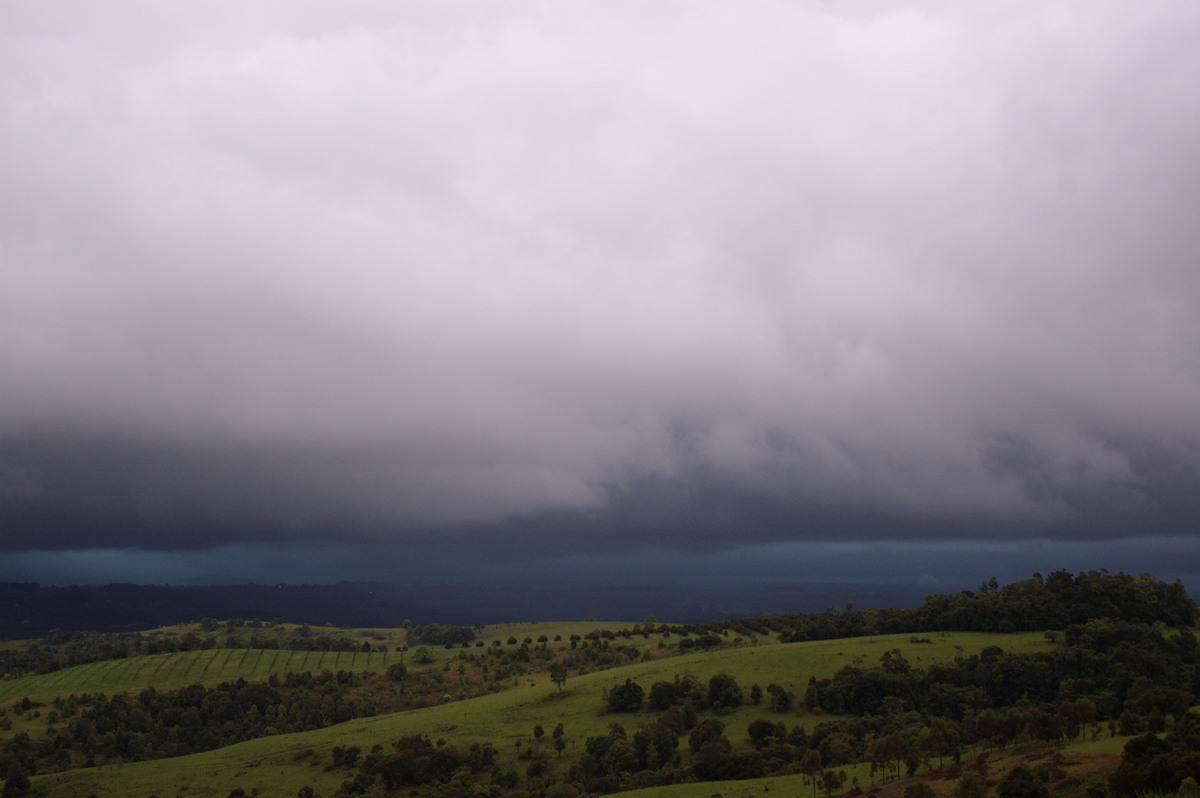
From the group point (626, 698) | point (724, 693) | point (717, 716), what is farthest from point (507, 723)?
point (724, 693)

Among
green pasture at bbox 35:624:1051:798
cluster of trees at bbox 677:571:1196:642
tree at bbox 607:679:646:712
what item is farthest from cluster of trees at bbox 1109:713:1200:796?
cluster of trees at bbox 677:571:1196:642

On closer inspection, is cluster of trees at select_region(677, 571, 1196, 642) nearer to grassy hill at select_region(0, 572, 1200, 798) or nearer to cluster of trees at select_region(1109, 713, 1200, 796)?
grassy hill at select_region(0, 572, 1200, 798)

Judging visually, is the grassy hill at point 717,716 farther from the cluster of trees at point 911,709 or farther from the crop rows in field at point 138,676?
the crop rows in field at point 138,676

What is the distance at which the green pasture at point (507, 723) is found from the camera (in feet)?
344

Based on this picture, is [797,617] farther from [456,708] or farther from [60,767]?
[60,767]

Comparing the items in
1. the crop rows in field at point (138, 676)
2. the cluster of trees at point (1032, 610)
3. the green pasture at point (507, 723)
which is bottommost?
the crop rows in field at point (138, 676)

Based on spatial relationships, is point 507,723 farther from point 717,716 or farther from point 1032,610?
point 1032,610

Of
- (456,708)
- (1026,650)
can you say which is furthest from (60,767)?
(1026,650)

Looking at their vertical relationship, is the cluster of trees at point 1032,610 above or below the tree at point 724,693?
above

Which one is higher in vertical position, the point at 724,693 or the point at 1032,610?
the point at 1032,610

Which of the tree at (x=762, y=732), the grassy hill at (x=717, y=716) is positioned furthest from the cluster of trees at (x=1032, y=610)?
the tree at (x=762, y=732)

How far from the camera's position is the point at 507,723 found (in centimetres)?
11731

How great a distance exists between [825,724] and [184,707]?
135368 millimetres

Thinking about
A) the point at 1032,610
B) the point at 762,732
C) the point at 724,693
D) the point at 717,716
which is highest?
the point at 1032,610
